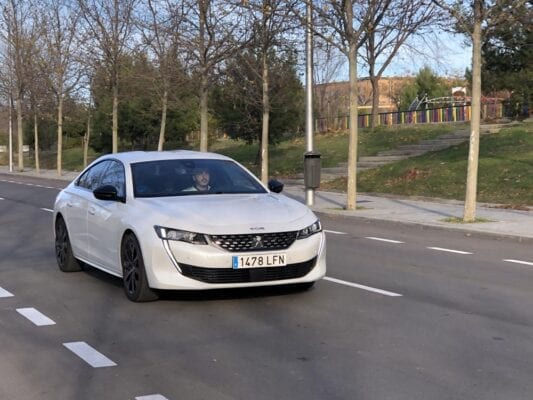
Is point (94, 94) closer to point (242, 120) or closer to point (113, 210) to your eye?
point (242, 120)

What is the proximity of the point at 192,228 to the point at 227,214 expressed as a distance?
1.27ft

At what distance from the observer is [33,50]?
41.9 metres

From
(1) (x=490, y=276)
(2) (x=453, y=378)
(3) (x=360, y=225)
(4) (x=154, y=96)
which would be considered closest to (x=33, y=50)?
(4) (x=154, y=96)

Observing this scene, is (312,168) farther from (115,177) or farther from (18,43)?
(18,43)

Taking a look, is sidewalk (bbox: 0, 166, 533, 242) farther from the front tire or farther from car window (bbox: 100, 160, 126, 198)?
the front tire

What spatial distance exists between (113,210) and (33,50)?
119 ft

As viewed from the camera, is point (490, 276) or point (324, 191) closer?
point (490, 276)

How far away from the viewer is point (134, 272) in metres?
7.74

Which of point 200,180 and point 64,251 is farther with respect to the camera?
point 64,251

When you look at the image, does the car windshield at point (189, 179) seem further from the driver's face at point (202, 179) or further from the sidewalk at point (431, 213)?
the sidewalk at point (431, 213)

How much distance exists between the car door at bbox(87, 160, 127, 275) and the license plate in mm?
1461

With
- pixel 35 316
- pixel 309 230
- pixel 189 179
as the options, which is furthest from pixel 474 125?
A: pixel 35 316

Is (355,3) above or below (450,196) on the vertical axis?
above

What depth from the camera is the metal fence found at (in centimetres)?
3691
